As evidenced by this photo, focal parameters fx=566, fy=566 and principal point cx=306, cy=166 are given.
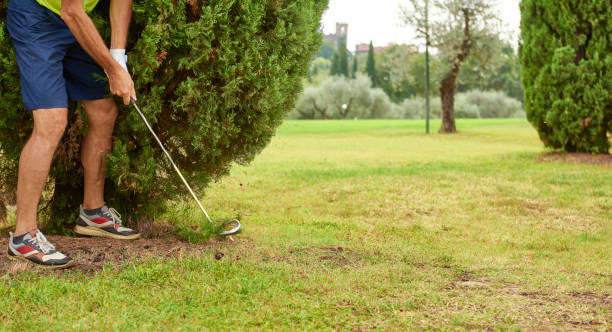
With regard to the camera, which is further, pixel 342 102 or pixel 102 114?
pixel 342 102

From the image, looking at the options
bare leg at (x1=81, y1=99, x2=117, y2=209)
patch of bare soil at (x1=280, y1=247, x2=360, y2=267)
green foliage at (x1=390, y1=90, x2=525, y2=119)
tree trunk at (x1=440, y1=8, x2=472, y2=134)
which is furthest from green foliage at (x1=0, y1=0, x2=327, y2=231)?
green foliage at (x1=390, y1=90, x2=525, y2=119)

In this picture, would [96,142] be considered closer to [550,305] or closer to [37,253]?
[37,253]

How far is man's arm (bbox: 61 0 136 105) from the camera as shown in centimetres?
380

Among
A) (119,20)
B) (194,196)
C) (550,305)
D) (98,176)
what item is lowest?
(550,305)

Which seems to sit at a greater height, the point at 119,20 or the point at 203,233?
the point at 119,20

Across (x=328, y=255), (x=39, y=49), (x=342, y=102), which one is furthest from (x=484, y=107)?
(x=39, y=49)

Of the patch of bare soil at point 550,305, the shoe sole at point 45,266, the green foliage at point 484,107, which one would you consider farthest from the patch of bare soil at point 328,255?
the green foliage at point 484,107

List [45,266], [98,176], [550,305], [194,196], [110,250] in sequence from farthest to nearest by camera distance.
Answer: [194,196] < [98,176] < [110,250] < [45,266] < [550,305]

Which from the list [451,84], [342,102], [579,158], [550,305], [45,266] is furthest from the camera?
[342,102]

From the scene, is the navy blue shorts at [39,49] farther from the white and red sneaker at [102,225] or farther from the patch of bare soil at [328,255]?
the patch of bare soil at [328,255]

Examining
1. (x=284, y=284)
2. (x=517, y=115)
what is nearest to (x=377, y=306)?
(x=284, y=284)

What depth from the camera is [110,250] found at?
4.26 metres

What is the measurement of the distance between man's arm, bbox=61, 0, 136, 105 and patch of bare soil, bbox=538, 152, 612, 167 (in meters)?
10.9

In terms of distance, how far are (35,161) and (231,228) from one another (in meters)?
1.75
